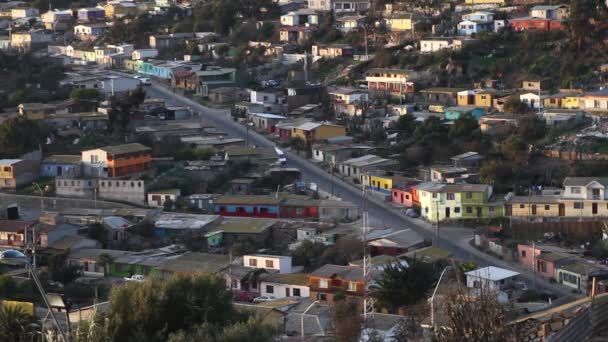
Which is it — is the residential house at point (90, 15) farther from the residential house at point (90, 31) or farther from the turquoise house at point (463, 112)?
the turquoise house at point (463, 112)

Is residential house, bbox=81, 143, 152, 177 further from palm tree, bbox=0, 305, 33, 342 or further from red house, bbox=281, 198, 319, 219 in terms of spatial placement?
palm tree, bbox=0, 305, 33, 342

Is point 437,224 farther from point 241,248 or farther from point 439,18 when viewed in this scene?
point 439,18

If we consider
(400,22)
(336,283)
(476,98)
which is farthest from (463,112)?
(336,283)

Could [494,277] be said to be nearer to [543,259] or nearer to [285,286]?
[543,259]

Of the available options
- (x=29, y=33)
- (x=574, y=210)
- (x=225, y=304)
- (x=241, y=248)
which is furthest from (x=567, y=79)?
(x=29, y=33)

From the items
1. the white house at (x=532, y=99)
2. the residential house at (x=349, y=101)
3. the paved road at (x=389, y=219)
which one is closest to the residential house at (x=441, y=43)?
the residential house at (x=349, y=101)

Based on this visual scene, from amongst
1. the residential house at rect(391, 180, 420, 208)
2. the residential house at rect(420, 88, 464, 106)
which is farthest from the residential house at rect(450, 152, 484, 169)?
the residential house at rect(420, 88, 464, 106)
